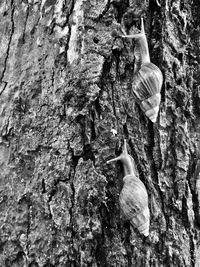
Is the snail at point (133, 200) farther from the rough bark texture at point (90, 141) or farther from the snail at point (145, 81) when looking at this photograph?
the snail at point (145, 81)

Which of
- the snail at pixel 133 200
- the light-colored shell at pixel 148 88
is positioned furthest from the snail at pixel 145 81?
the snail at pixel 133 200

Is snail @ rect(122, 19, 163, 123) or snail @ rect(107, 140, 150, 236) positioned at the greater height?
snail @ rect(122, 19, 163, 123)

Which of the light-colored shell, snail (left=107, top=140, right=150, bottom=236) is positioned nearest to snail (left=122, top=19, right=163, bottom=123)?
the light-colored shell

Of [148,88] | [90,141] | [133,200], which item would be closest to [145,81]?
[148,88]

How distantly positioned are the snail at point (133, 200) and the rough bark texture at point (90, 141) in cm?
4

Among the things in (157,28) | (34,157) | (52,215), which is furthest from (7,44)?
(52,215)

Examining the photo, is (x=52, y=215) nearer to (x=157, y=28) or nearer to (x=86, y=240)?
(x=86, y=240)

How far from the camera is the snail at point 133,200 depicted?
1.72m

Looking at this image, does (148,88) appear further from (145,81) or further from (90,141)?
(90,141)

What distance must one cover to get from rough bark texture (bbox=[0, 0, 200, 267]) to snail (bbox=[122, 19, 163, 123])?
0.04m

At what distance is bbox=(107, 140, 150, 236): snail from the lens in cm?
172

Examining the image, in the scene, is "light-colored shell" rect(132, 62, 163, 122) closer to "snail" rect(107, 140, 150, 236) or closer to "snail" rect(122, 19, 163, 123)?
"snail" rect(122, 19, 163, 123)

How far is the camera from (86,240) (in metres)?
1.72

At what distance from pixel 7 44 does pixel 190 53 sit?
0.98 m
